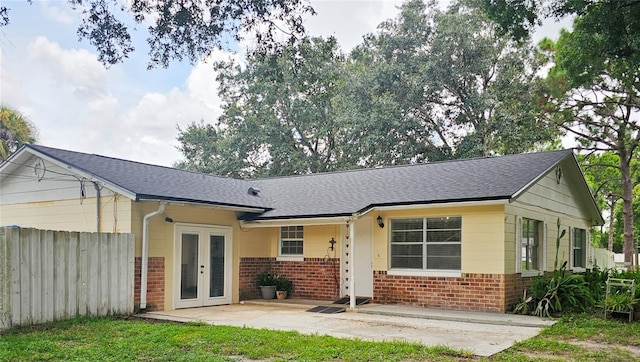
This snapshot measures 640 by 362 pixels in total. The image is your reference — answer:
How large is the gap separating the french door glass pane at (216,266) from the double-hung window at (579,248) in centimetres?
1034

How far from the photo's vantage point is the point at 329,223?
1348 cm

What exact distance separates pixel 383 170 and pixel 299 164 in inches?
517

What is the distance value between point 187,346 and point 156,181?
236 inches

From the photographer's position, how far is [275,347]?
26.4 feet

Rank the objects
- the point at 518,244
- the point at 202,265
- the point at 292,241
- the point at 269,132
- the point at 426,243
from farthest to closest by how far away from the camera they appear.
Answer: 1. the point at 269,132
2. the point at 292,241
3. the point at 202,265
4. the point at 426,243
5. the point at 518,244

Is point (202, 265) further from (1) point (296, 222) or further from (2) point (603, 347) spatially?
(2) point (603, 347)

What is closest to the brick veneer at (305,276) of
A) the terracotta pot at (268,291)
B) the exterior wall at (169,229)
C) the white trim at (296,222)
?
the terracotta pot at (268,291)

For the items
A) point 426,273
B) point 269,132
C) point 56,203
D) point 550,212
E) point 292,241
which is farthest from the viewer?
point 269,132

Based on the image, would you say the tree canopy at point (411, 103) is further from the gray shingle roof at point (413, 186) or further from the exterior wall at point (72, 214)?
the exterior wall at point (72, 214)

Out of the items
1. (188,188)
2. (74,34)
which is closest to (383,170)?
(188,188)

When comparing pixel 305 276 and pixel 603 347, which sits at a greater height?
pixel 305 276

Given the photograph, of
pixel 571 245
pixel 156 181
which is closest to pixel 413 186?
pixel 571 245

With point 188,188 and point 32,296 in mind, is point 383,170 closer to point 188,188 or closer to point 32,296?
point 188,188

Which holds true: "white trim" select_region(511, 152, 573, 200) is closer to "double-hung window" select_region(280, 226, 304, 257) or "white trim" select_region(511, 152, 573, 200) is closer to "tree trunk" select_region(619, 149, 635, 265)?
"double-hung window" select_region(280, 226, 304, 257)
